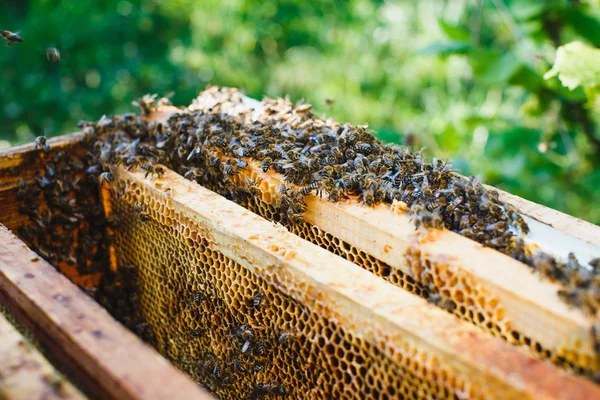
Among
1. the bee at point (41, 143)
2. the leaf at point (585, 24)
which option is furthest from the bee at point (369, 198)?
the leaf at point (585, 24)

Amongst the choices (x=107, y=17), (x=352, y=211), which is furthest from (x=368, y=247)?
(x=107, y=17)

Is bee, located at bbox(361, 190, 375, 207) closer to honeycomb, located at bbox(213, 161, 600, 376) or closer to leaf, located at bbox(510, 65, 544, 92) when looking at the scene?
honeycomb, located at bbox(213, 161, 600, 376)

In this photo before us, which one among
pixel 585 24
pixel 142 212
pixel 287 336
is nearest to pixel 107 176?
pixel 142 212

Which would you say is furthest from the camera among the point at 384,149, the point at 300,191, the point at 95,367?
the point at 384,149

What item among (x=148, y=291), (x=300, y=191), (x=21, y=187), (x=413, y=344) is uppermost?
(x=300, y=191)

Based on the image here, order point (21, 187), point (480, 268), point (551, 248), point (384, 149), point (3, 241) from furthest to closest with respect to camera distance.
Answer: point (21, 187) → point (384, 149) → point (3, 241) → point (551, 248) → point (480, 268)

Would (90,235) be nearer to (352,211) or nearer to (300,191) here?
(300,191)

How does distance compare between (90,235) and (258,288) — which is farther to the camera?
(90,235)

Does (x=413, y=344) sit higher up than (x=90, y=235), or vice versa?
(x=413, y=344)
